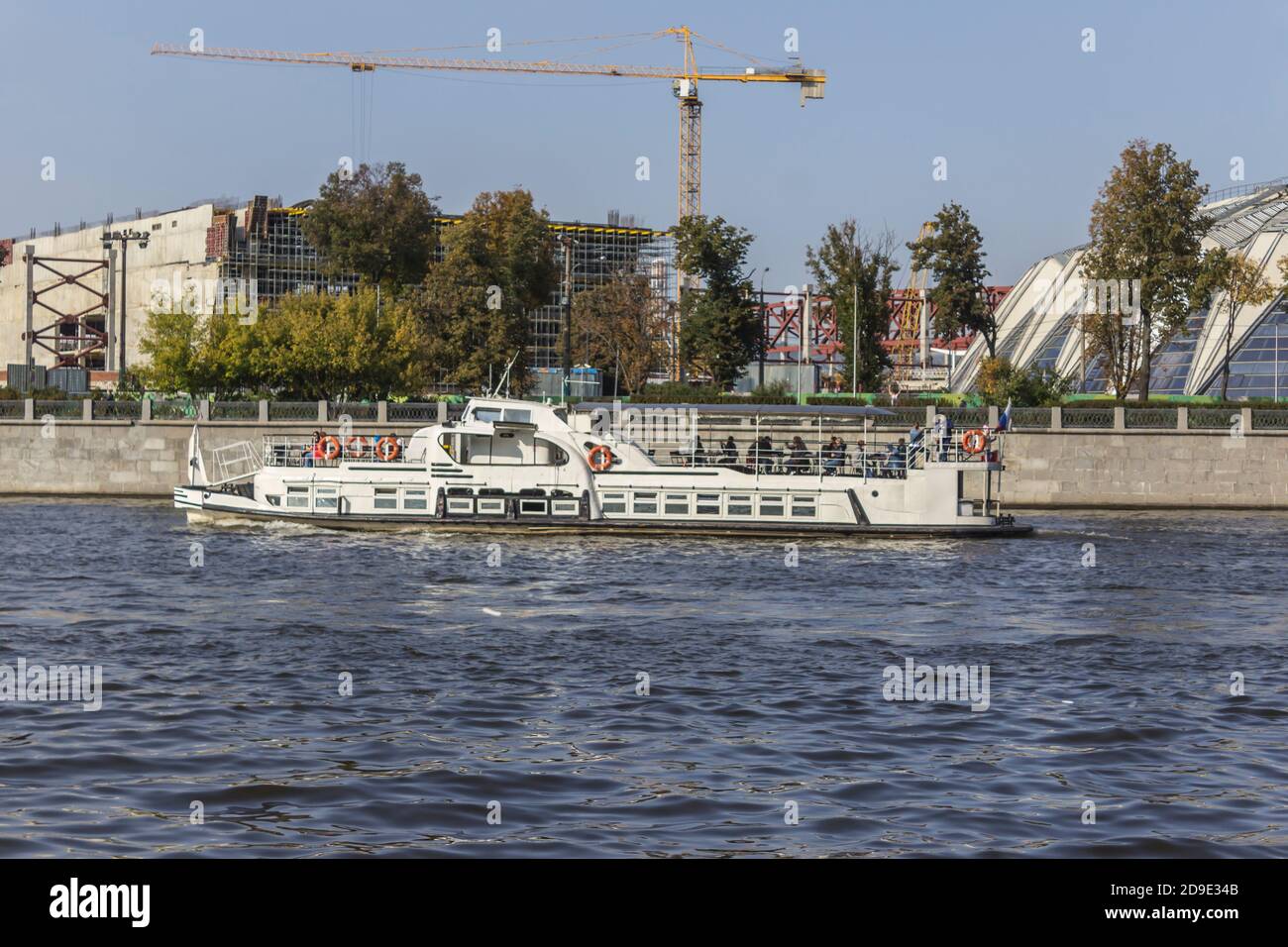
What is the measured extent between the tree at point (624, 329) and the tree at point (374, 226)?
15483 mm

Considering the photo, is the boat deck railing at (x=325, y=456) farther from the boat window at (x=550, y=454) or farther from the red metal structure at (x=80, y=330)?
the red metal structure at (x=80, y=330)

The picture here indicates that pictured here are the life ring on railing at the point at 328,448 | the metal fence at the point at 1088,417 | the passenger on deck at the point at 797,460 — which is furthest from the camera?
the metal fence at the point at 1088,417

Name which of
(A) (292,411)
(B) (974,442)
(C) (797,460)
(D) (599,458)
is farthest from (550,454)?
(A) (292,411)

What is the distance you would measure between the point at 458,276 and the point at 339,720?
73.6m

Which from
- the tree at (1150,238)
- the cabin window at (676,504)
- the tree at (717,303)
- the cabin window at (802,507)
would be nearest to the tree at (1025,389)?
the tree at (1150,238)

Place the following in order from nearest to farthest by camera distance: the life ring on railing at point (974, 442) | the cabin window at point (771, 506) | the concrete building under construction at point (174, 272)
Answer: the cabin window at point (771, 506) < the life ring on railing at point (974, 442) < the concrete building under construction at point (174, 272)

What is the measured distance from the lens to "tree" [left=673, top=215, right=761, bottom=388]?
86062 mm

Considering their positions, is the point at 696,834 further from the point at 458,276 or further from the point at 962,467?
the point at 458,276

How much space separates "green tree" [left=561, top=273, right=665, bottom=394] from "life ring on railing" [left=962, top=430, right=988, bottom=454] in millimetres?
54552

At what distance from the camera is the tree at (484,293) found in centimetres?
8994

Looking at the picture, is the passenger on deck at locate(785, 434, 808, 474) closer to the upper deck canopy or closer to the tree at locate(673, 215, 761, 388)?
the upper deck canopy

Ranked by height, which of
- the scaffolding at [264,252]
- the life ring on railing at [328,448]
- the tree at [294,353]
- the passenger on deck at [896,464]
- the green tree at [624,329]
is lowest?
the passenger on deck at [896,464]

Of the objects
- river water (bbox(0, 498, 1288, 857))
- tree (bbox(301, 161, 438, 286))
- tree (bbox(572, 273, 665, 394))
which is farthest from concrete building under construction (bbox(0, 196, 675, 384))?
river water (bbox(0, 498, 1288, 857))

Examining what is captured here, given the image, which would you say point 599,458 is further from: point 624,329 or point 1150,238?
point 624,329
